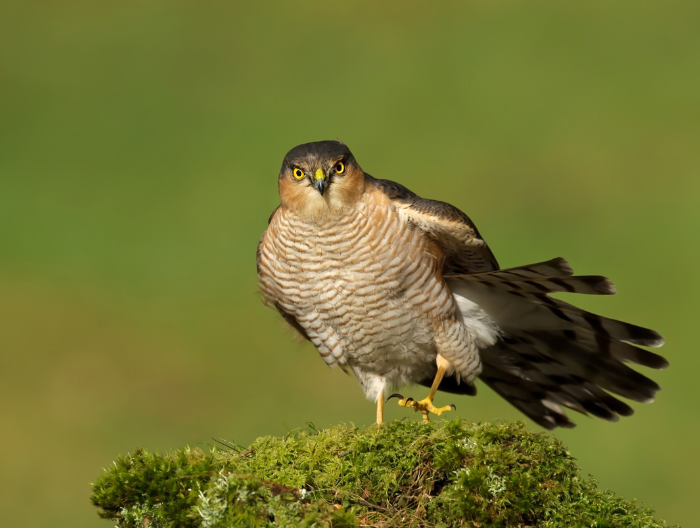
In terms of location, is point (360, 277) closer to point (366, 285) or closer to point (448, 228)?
point (366, 285)

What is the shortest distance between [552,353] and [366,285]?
122 centimetres

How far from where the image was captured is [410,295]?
3645mm

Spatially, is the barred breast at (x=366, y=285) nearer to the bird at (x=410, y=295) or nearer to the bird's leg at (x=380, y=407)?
the bird at (x=410, y=295)

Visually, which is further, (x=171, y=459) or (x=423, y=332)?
(x=423, y=332)

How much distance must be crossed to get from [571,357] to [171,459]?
2381mm

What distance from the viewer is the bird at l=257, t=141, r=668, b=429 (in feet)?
11.8

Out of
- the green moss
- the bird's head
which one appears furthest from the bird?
the green moss

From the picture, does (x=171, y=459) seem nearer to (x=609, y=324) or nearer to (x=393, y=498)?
(x=393, y=498)

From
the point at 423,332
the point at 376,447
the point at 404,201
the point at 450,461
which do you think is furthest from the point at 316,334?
the point at 450,461

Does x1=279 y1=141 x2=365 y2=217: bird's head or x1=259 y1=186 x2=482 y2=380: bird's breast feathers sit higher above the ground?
x1=279 y1=141 x2=365 y2=217: bird's head

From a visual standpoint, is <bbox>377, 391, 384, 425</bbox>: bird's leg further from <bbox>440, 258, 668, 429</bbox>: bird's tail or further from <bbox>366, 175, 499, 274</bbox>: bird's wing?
<bbox>366, 175, 499, 274</bbox>: bird's wing

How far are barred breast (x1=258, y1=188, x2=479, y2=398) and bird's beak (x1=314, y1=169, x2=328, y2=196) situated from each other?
0.16 m

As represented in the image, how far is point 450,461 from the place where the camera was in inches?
102

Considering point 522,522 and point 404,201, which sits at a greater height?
point 404,201
